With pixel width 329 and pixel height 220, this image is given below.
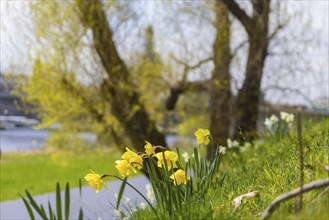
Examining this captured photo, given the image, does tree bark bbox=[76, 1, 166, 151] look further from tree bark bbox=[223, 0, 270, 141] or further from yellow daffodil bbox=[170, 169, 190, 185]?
yellow daffodil bbox=[170, 169, 190, 185]

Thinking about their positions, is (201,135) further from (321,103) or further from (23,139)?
(23,139)

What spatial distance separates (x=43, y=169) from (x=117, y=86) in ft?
5.24

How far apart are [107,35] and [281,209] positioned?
131 inches

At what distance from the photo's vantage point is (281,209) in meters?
1.19

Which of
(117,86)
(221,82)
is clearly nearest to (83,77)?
(117,86)

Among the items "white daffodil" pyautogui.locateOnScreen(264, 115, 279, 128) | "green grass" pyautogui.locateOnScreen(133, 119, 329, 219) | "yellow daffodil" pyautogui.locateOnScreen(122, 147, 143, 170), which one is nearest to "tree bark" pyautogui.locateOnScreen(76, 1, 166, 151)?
"white daffodil" pyautogui.locateOnScreen(264, 115, 279, 128)

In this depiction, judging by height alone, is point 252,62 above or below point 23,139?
above

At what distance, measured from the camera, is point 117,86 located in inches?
173

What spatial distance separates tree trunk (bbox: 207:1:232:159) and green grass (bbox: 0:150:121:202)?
1272mm

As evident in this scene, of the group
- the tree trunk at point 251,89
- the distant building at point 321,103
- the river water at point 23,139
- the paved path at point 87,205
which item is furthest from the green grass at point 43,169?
the distant building at point 321,103

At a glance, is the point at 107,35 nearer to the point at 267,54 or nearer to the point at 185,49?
the point at 185,49

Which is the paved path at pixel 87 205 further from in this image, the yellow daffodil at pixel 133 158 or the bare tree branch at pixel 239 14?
the bare tree branch at pixel 239 14

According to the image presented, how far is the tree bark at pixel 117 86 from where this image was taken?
419 centimetres

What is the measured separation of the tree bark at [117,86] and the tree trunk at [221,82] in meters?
0.56
